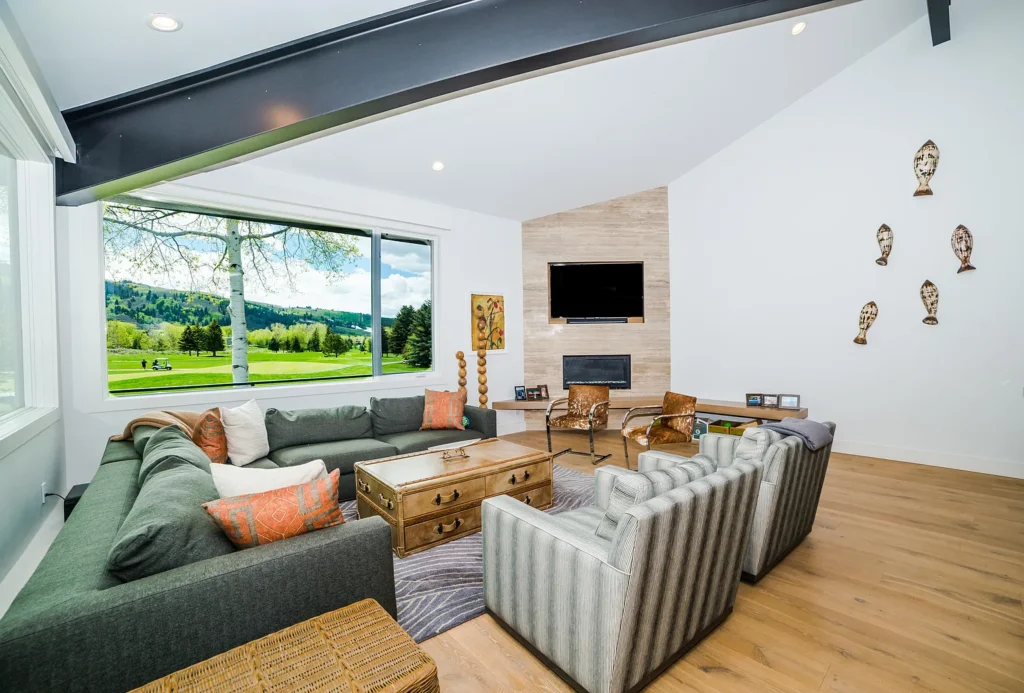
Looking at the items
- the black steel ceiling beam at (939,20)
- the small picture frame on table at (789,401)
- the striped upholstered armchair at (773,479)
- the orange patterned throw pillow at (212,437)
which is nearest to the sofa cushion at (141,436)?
the orange patterned throw pillow at (212,437)

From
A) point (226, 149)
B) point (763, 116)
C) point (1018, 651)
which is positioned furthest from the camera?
point (763, 116)

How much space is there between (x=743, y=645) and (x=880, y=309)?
4.45 m

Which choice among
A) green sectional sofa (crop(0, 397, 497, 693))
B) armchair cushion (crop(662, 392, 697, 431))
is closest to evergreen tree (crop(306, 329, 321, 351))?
green sectional sofa (crop(0, 397, 497, 693))

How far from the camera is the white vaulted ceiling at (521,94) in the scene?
191 cm

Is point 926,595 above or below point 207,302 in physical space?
below

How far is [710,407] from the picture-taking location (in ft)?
18.5

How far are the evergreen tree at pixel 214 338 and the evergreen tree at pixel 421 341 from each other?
204 centimetres

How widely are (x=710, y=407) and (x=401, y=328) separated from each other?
159 inches

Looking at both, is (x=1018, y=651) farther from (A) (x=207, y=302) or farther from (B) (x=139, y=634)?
(A) (x=207, y=302)

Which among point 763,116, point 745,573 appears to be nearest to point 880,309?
point 763,116

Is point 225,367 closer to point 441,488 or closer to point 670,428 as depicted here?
point 441,488

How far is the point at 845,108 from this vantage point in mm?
4988

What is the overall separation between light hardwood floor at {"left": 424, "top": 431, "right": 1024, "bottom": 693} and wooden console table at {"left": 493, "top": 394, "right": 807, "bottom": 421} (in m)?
1.77

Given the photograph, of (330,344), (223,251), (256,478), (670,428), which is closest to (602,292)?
(670,428)
